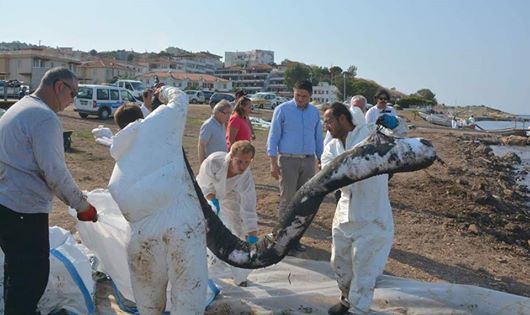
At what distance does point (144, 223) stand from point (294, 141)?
Answer: 3.37 metres

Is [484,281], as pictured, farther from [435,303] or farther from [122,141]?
[122,141]

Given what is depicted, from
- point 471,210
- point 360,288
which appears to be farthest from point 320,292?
point 471,210

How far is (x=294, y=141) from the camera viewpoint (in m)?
6.57

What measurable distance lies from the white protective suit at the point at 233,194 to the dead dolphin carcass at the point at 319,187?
1.00 m

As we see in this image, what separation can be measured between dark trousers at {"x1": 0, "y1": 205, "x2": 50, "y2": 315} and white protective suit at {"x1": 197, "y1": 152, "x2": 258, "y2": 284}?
1.62 m

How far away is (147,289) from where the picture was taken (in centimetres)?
352

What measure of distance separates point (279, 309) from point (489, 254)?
3.47 metres

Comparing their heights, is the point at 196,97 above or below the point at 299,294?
above

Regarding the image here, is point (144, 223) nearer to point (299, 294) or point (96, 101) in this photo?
point (299, 294)

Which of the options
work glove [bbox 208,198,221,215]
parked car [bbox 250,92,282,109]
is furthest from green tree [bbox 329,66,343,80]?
work glove [bbox 208,198,221,215]

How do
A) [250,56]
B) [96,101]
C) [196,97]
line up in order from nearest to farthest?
[96,101], [196,97], [250,56]

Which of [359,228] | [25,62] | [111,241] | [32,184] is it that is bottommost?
[111,241]

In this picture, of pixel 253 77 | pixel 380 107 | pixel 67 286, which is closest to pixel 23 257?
pixel 67 286

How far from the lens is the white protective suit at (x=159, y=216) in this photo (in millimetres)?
3395
